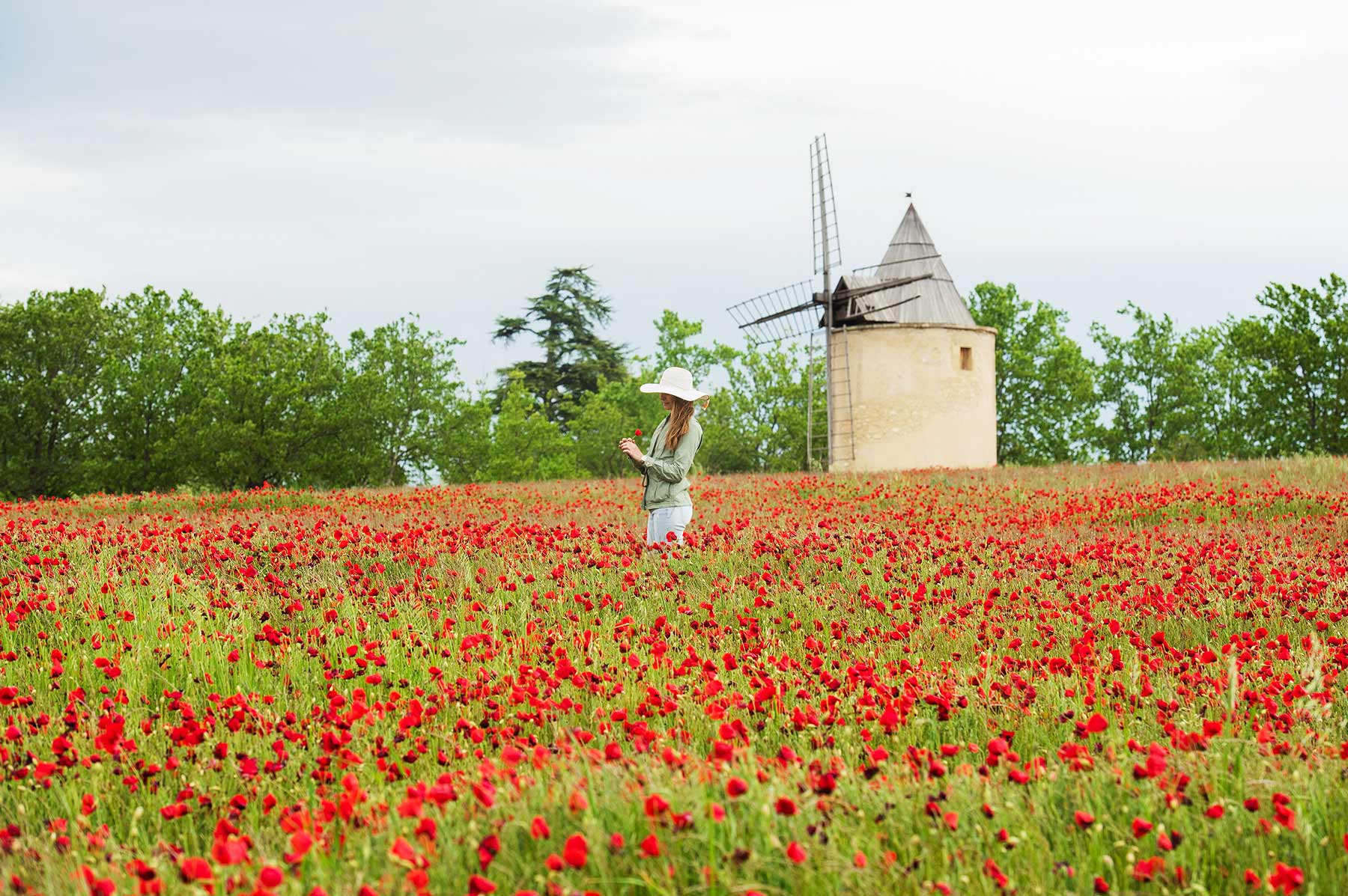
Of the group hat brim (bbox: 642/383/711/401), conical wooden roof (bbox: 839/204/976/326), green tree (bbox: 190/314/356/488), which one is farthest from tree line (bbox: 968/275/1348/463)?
hat brim (bbox: 642/383/711/401)

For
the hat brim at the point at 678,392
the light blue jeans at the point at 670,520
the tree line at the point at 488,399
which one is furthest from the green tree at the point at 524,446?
the hat brim at the point at 678,392

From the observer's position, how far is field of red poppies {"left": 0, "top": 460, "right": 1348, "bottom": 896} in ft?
10.3

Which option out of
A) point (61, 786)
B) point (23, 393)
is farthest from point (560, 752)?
point (23, 393)

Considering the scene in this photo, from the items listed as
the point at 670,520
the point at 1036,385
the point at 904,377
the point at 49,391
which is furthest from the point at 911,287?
the point at 49,391

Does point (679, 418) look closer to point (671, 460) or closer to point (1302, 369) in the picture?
point (671, 460)

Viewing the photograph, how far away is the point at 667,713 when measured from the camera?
15.0ft

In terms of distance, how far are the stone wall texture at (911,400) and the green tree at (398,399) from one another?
1763cm

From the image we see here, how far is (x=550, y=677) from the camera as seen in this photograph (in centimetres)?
515

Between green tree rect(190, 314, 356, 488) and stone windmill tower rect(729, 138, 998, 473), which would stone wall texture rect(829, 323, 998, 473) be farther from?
green tree rect(190, 314, 356, 488)

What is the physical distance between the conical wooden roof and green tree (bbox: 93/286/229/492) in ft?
76.8

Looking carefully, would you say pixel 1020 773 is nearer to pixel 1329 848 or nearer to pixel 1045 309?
pixel 1329 848

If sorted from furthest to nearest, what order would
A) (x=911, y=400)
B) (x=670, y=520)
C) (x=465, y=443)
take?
(x=465, y=443) < (x=911, y=400) < (x=670, y=520)

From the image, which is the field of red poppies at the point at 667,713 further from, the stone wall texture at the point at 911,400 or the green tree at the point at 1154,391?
the green tree at the point at 1154,391

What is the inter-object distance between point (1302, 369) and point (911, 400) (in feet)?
64.3
